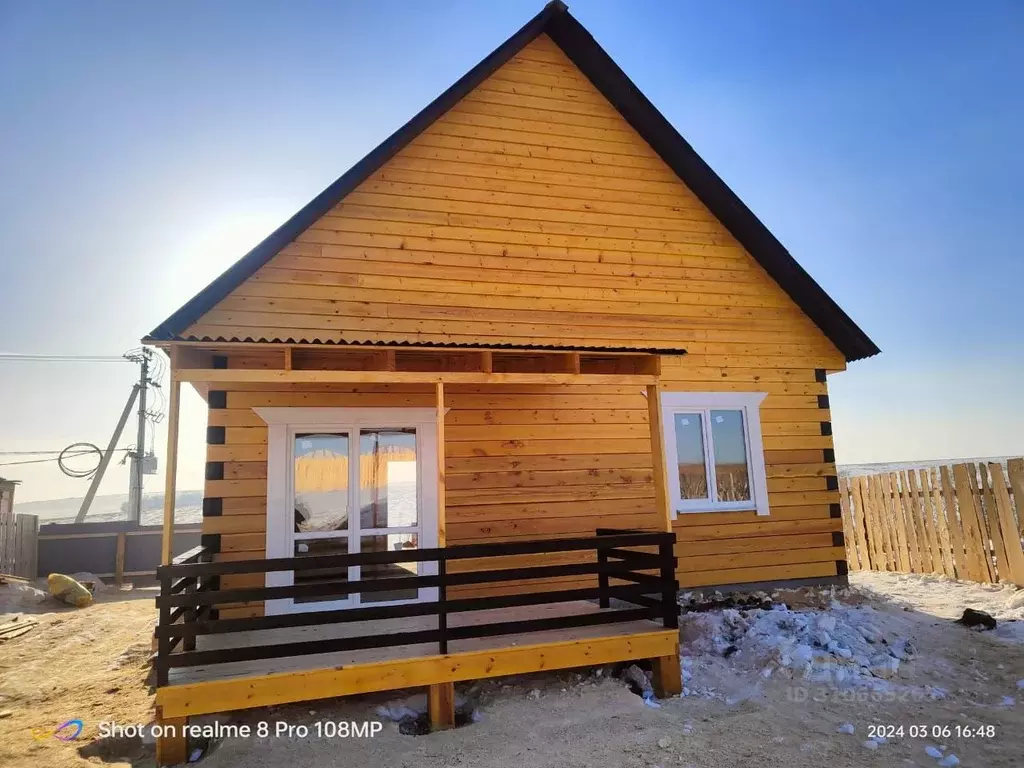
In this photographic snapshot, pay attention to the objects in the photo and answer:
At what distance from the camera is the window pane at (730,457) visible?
316 inches

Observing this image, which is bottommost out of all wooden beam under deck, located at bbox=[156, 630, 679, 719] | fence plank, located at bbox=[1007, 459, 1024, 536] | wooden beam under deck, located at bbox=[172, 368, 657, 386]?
Result: wooden beam under deck, located at bbox=[156, 630, 679, 719]

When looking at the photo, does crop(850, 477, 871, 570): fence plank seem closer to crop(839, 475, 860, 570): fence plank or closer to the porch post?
crop(839, 475, 860, 570): fence plank

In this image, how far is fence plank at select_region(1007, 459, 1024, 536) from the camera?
826cm

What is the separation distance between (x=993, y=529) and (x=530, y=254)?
7.62 meters

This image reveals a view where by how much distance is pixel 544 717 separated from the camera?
4.87m

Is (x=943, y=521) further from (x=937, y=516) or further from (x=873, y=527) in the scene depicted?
(x=873, y=527)

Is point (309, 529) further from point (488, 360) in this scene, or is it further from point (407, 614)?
point (488, 360)

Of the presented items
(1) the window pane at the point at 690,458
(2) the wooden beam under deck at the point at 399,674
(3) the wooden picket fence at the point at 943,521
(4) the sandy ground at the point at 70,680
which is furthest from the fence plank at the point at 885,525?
(4) the sandy ground at the point at 70,680

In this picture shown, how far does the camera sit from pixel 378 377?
5.24m

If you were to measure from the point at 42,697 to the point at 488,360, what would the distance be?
591cm

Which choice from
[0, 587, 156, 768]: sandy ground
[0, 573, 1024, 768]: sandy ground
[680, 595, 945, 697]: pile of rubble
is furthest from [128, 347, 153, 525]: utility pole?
[680, 595, 945, 697]: pile of rubble

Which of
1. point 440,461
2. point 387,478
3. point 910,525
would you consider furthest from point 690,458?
point 910,525

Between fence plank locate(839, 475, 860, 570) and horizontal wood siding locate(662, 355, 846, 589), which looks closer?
horizontal wood siding locate(662, 355, 846, 589)

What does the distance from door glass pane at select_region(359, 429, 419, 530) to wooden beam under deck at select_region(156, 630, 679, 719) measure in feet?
6.51
